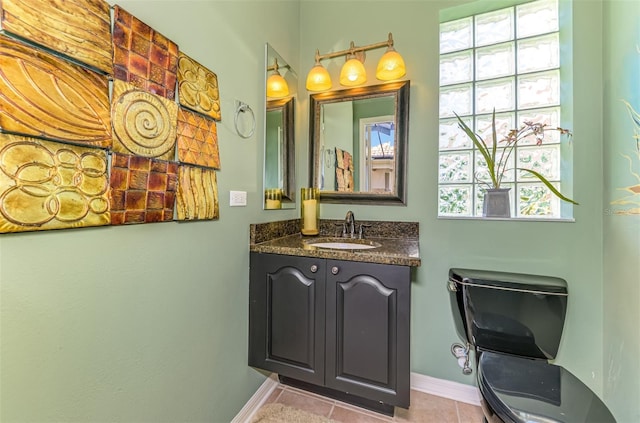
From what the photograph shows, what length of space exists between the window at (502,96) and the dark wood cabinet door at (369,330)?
83cm

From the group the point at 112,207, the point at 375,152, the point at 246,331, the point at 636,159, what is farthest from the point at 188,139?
the point at 636,159

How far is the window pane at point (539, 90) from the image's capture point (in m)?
1.53

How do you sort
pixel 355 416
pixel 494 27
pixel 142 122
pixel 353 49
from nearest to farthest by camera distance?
pixel 142 122, pixel 355 416, pixel 494 27, pixel 353 49

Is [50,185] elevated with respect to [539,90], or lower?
lower

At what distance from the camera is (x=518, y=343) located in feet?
4.38

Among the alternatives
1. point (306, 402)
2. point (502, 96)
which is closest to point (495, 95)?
point (502, 96)

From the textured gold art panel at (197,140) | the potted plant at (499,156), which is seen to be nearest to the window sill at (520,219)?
the potted plant at (499,156)

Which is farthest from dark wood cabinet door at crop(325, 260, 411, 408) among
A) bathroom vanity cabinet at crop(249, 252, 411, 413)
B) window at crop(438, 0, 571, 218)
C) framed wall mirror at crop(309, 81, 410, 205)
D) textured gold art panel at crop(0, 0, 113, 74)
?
textured gold art panel at crop(0, 0, 113, 74)

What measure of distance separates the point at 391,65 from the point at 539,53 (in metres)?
0.88

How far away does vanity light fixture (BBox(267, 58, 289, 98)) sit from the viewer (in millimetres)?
1628

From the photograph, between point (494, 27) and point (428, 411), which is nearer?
point (428, 411)

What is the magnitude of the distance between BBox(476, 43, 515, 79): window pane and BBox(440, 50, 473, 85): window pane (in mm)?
51

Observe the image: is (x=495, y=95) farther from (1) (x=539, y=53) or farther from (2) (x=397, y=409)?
(2) (x=397, y=409)

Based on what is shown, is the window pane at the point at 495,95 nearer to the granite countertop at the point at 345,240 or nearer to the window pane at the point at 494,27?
the window pane at the point at 494,27
